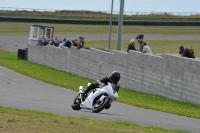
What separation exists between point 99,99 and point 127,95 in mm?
7940

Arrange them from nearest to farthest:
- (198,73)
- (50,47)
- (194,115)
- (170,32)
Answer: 1. (194,115)
2. (198,73)
3. (50,47)
4. (170,32)

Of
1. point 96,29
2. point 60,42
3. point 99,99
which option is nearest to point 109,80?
point 99,99

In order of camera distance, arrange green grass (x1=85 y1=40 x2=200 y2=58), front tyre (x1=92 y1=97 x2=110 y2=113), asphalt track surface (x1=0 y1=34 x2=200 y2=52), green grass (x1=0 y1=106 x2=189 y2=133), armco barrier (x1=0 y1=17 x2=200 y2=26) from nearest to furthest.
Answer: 1. green grass (x1=0 y1=106 x2=189 y2=133)
2. front tyre (x1=92 y1=97 x2=110 y2=113)
3. green grass (x1=85 y1=40 x2=200 y2=58)
4. asphalt track surface (x1=0 y1=34 x2=200 y2=52)
5. armco barrier (x1=0 y1=17 x2=200 y2=26)

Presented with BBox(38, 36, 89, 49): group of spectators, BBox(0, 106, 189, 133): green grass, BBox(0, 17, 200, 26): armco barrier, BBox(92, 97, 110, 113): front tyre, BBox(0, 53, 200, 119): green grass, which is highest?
BBox(0, 17, 200, 26): armco barrier

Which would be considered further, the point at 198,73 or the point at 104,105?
the point at 198,73

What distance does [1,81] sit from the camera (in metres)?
28.2

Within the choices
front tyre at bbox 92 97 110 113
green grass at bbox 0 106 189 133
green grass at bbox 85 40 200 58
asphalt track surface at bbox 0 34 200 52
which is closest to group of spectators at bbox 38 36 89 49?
green grass at bbox 85 40 200 58

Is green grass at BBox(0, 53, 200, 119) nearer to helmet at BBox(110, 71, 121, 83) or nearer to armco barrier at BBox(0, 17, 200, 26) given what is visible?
helmet at BBox(110, 71, 121, 83)

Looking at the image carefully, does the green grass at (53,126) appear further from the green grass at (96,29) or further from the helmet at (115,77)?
the green grass at (96,29)

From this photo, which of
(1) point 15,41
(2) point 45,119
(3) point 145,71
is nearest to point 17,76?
(3) point 145,71

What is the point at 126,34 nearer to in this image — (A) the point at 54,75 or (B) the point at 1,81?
(A) the point at 54,75

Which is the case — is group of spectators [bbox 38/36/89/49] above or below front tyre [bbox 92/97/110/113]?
above

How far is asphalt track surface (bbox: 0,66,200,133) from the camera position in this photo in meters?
15.0

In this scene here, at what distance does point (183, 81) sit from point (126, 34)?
4735 cm
